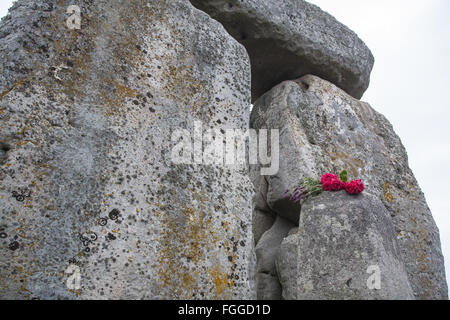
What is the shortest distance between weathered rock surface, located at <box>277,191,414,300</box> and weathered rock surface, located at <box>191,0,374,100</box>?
2192mm

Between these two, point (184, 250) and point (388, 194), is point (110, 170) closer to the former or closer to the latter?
point (184, 250)

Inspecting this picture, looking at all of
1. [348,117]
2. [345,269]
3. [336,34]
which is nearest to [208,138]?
[345,269]

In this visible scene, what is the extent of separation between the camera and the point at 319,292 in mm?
2871

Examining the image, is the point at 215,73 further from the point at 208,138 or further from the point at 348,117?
the point at 348,117

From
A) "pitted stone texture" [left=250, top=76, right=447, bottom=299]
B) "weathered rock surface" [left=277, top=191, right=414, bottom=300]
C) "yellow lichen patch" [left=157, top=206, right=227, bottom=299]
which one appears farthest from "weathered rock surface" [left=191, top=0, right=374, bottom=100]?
"yellow lichen patch" [left=157, top=206, right=227, bottom=299]

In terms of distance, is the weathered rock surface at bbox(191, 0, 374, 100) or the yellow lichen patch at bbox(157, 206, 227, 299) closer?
the yellow lichen patch at bbox(157, 206, 227, 299)

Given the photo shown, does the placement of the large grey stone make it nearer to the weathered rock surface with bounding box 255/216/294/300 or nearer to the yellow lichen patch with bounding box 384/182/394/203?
the weathered rock surface with bounding box 255/216/294/300

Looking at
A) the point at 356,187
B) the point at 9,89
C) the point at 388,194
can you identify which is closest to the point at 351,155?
the point at 388,194

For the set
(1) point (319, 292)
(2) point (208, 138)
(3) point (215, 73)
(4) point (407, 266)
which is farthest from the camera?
(4) point (407, 266)

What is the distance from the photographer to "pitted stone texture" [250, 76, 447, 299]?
4.29 metres

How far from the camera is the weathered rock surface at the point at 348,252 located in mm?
2791

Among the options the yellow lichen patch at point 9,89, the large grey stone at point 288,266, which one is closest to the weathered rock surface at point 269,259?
the large grey stone at point 288,266
